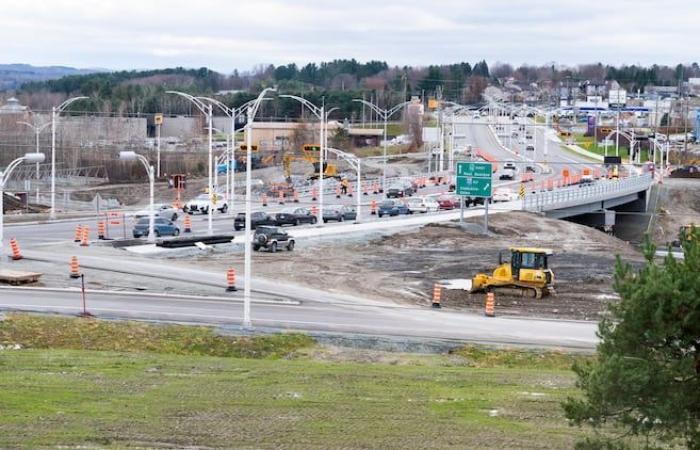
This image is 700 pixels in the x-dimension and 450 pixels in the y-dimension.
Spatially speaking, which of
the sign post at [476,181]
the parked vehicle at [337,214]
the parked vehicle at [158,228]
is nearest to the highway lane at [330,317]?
the parked vehicle at [158,228]

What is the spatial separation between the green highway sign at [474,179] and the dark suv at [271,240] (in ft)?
57.8

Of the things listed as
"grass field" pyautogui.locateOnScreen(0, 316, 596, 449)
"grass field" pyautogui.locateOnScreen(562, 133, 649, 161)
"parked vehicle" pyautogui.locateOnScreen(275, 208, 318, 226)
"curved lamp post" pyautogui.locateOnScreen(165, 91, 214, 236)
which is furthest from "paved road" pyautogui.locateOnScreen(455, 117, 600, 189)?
"grass field" pyautogui.locateOnScreen(0, 316, 596, 449)

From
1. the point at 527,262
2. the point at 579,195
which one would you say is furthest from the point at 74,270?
the point at 579,195

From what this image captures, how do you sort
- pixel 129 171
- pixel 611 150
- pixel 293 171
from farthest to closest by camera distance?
pixel 611 150 → pixel 293 171 → pixel 129 171

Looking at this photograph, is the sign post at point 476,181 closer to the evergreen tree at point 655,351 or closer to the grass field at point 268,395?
the grass field at point 268,395

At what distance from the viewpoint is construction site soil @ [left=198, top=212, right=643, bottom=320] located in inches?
1689

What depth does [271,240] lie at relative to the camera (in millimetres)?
55562

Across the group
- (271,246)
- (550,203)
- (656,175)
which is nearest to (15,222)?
(271,246)

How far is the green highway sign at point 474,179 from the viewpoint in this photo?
69.4 m

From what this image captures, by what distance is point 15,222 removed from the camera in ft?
220

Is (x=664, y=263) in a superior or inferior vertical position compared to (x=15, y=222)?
superior

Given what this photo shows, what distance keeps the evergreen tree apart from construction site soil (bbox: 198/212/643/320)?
25239 millimetres

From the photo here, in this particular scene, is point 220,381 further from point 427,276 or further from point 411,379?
point 427,276

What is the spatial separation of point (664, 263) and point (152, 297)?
1027 inches
